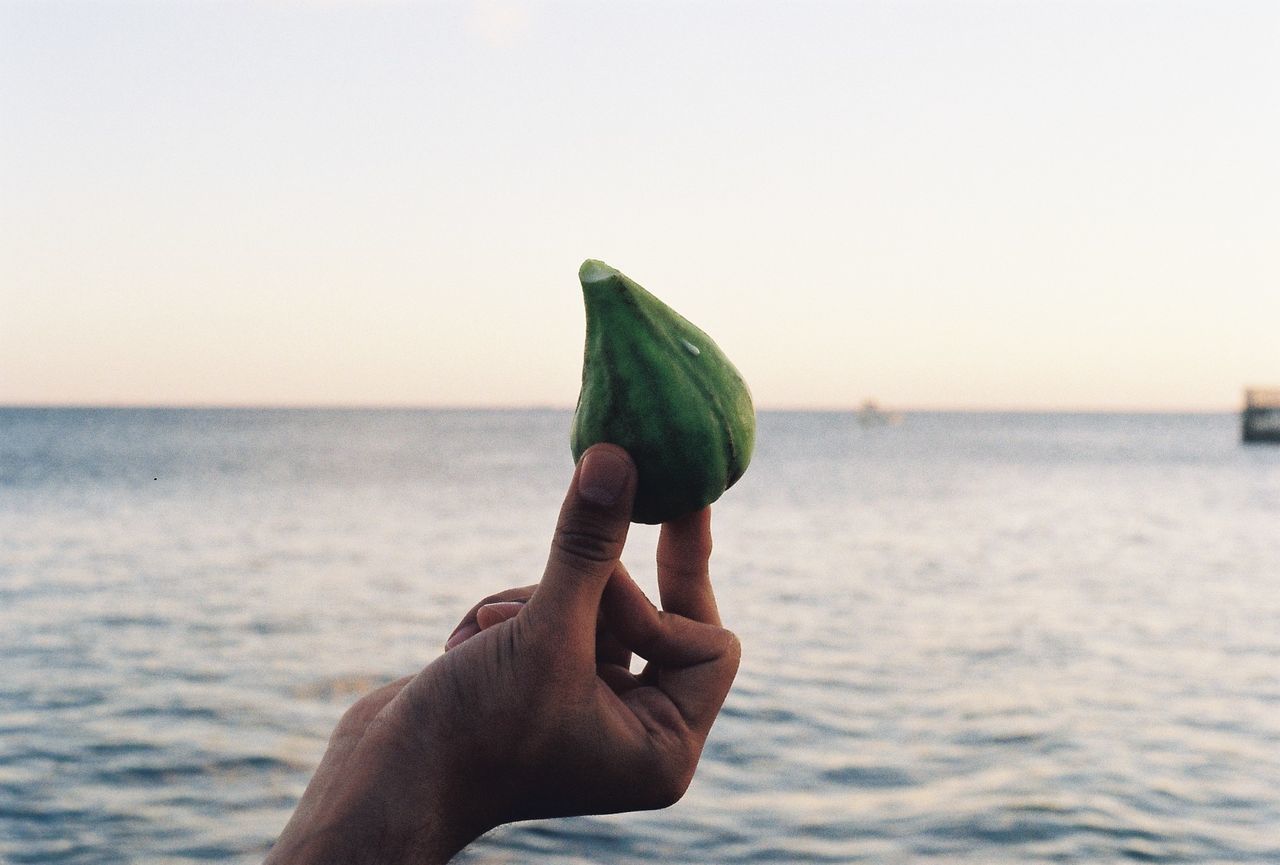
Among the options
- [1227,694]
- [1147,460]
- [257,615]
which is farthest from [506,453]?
[1227,694]

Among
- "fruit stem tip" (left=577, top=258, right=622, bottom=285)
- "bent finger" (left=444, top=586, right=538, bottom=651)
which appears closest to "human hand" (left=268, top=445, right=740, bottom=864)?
"bent finger" (left=444, top=586, right=538, bottom=651)

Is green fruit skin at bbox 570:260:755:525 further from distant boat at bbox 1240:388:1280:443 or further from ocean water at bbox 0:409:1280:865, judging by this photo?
distant boat at bbox 1240:388:1280:443

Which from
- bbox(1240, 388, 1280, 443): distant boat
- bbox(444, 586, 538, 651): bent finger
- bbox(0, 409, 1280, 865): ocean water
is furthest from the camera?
bbox(1240, 388, 1280, 443): distant boat

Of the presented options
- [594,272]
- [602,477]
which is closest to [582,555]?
[602,477]

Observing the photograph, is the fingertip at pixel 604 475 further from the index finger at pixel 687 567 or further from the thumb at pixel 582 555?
the index finger at pixel 687 567

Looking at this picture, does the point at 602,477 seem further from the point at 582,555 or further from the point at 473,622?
the point at 473,622

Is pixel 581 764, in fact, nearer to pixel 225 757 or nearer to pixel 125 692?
pixel 225 757

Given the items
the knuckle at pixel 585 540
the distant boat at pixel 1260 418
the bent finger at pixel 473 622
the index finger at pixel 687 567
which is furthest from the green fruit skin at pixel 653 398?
the distant boat at pixel 1260 418
